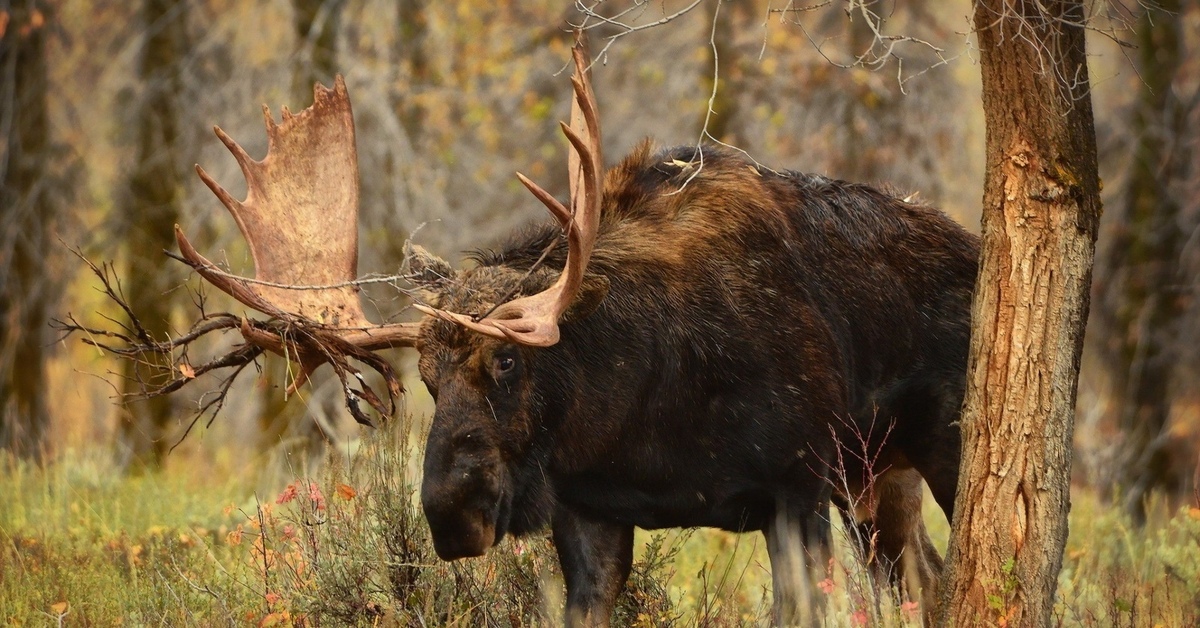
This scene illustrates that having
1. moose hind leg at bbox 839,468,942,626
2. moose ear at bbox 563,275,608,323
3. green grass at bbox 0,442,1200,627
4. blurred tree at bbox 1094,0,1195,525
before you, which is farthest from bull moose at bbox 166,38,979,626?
blurred tree at bbox 1094,0,1195,525

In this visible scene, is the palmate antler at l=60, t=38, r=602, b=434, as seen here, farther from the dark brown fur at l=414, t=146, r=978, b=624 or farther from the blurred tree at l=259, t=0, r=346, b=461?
the blurred tree at l=259, t=0, r=346, b=461

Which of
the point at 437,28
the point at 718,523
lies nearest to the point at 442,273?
the point at 718,523

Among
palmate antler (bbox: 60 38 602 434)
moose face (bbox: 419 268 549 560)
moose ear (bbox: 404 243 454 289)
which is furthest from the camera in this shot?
moose ear (bbox: 404 243 454 289)

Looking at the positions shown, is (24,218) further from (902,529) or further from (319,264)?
(902,529)

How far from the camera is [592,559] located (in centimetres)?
539

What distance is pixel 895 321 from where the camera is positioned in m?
5.75

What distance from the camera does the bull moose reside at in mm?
4965

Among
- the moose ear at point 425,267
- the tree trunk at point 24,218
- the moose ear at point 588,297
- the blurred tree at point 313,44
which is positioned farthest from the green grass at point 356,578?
the blurred tree at point 313,44

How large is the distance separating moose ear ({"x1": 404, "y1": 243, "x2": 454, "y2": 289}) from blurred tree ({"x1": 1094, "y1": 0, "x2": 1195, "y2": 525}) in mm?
8115

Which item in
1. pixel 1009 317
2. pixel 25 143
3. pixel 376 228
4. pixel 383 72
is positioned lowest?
pixel 1009 317

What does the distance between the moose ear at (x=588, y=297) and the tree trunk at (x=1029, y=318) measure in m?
1.40

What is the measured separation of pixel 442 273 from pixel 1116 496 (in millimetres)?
4855

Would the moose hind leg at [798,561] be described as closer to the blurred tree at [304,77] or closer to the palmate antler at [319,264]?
the palmate antler at [319,264]

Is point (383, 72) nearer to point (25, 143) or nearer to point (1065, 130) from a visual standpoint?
point (25, 143)
